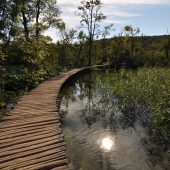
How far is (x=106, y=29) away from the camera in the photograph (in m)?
39.7

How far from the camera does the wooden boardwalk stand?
654 cm

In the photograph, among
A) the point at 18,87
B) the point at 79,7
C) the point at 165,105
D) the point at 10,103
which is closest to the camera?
the point at 165,105

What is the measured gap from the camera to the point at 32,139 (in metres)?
7.97

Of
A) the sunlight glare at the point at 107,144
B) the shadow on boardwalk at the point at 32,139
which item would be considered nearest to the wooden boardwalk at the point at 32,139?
the shadow on boardwalk at the point at 32,139

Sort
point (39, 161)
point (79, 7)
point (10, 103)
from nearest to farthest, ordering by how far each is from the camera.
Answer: point (39, 161) → point (10, 103) → point (79, 7)

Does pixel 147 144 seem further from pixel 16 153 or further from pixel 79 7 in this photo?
pixel 79 7

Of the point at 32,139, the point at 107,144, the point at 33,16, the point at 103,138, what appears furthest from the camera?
the point at 33,16

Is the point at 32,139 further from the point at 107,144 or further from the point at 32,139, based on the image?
the point at 107,144

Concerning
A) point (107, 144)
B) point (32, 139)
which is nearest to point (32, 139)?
point (32, 139)

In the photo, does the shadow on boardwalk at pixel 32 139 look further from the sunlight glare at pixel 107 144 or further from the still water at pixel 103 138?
the sunlight glare at pixel 107 144

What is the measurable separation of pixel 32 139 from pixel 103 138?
2.61m

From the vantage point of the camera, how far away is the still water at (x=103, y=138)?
26.0ft

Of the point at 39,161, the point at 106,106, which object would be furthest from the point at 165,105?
the point at 39,161

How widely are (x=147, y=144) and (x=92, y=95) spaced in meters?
8.55
